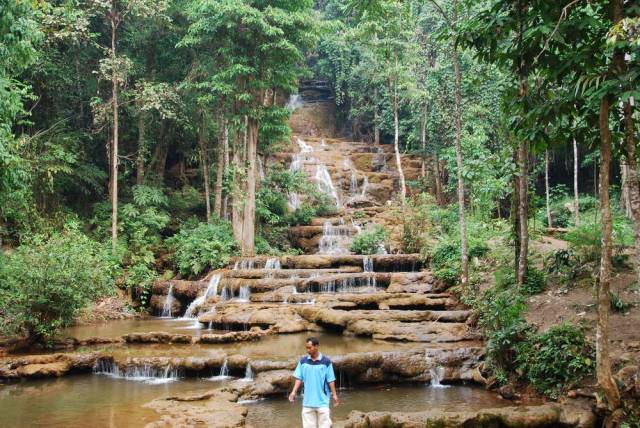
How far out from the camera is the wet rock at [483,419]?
6812 mm

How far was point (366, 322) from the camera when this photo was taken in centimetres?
1257

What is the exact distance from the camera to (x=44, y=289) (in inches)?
460

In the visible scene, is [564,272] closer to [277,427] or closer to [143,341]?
[277,427]

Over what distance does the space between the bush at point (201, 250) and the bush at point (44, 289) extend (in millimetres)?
6246

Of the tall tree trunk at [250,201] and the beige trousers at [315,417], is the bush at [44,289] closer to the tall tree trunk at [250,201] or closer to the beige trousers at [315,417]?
the tall tree trunk at [250,201]

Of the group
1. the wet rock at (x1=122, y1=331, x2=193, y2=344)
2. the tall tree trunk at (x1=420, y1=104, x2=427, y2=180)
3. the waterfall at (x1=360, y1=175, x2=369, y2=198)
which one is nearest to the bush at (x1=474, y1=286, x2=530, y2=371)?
the wet rock at (x1=122, y1=331, x2=193, y2=344)

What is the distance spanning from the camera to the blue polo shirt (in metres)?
5.73

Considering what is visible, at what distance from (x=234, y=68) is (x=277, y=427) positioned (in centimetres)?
1518

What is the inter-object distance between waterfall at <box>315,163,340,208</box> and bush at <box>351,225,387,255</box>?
7.54 metres

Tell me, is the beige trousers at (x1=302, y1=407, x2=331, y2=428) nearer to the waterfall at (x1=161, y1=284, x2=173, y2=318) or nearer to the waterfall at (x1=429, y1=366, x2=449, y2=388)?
the waterfall at (x1=429, y1=366, x2=449, y2=388)

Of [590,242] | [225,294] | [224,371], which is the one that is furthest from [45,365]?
[590,242]

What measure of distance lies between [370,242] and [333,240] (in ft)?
9.32

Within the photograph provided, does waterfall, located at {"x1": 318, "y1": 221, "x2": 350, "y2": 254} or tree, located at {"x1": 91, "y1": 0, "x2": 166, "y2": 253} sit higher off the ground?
tree, located at {"x1": 91, "y1": 0, "x2": 166, "y2": 253}

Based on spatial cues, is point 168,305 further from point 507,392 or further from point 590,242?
point 590,242
